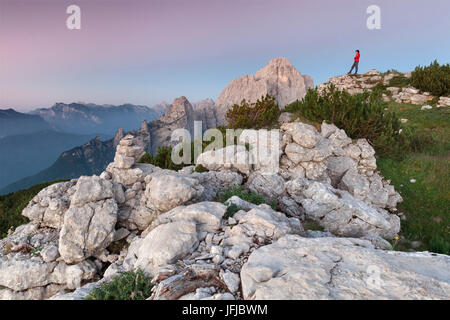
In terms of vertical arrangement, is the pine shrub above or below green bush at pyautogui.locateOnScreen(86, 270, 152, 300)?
above

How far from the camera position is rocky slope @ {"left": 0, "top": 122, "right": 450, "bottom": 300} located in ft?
11.9

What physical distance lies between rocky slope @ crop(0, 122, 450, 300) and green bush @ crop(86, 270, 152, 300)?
0.26m

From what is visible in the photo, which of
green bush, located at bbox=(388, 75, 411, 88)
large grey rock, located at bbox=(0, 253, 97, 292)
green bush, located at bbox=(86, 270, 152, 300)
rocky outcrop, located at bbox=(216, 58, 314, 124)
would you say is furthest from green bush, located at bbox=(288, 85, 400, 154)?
rocky outcrop, located at bbox=(216, 58, 314, 124)

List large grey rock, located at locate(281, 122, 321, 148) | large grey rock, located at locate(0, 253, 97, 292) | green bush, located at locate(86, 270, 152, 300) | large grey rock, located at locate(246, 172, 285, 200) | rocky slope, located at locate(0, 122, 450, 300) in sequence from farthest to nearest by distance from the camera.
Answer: large grey rock, located at locate(281, 122, 321, 148) → large grey rock, located at locate(246, 172, 285, 200) → large grey rock, located at locate(0, 253, 97, 292) → green bush, located at locate(86, 270, 152, 300) → rocky slope, located at locate(0, 122, 450, 300)

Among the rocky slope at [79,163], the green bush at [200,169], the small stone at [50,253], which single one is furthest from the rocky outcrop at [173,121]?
the small stone at [50,253]

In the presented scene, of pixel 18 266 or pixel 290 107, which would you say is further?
pixel 290 107

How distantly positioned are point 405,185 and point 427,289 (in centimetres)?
1279

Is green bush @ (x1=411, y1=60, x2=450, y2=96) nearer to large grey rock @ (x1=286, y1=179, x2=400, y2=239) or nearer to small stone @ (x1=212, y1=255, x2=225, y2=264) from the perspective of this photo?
large grey rock @ (x1=286, y1=179, x2=400, y2=239)

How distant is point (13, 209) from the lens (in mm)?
20891

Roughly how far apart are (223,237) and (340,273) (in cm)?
277

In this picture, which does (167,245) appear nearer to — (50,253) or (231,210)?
(231,210)
